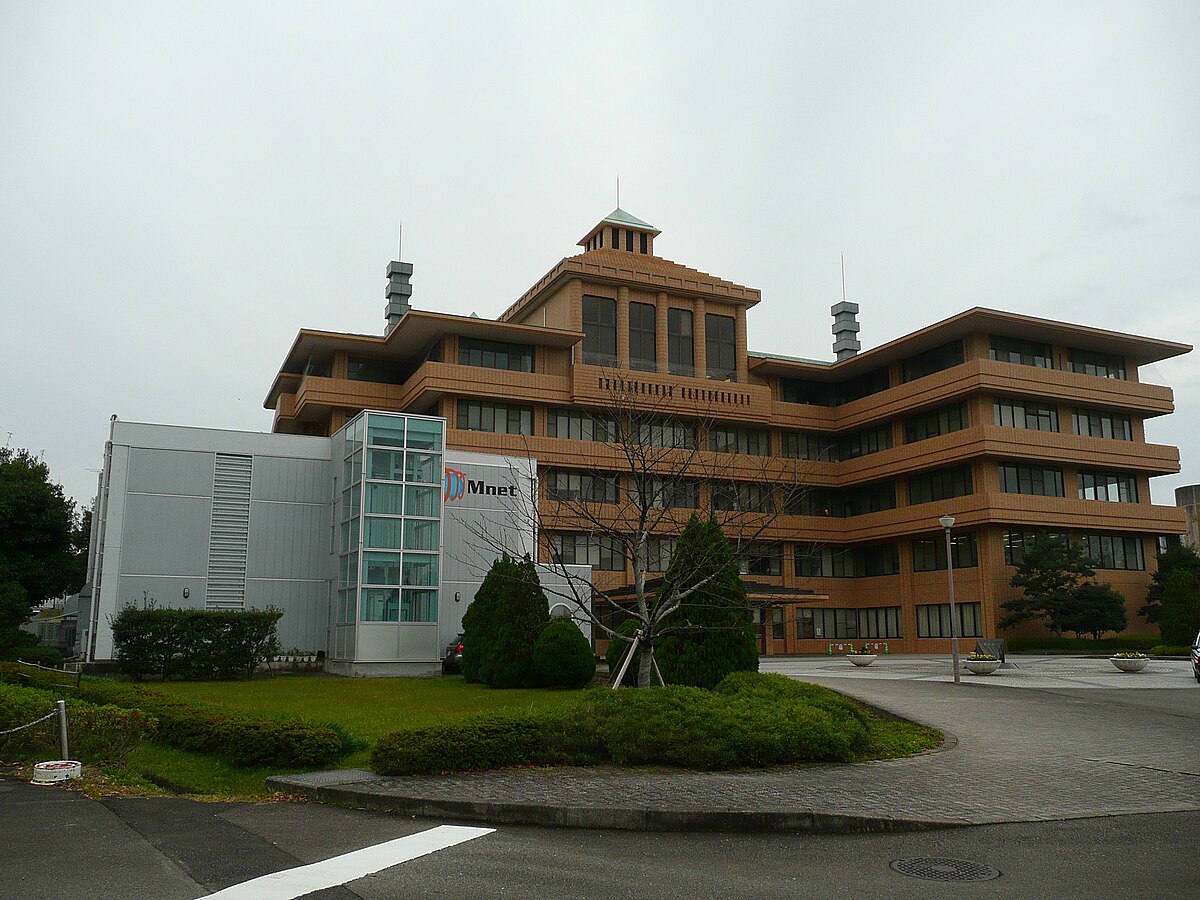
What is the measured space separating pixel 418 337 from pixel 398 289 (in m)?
10.6

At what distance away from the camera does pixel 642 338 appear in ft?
192

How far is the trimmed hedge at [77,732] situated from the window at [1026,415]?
4915cm

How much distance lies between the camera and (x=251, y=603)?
35281 mm

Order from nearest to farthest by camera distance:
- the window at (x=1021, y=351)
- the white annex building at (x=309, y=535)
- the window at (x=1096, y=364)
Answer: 1. the white annex building at (x=309, y=535)
2. the window at (x=1021, y=351)
3. the window at (x=1096, y=364)

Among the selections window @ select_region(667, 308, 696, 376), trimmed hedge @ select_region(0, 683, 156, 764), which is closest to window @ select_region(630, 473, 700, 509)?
→ trimmed hedge @ select_region(0, 683, 156, 764)

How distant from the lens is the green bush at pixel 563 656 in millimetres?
24047

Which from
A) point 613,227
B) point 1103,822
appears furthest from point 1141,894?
point 613,227

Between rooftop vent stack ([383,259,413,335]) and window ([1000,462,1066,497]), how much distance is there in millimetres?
35907

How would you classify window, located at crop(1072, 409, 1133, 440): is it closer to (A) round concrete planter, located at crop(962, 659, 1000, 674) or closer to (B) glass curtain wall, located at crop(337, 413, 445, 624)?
(A) round concrete planter, located at crop(962, 659, 1000, 674)

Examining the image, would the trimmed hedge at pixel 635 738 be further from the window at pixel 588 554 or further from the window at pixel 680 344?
the window at pixel 680 344

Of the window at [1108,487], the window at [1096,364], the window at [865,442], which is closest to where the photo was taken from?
the window at [1108,487]

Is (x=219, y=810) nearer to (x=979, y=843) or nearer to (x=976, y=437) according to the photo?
(x=979, y=843)

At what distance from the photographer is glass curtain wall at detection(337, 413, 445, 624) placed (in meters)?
31.6

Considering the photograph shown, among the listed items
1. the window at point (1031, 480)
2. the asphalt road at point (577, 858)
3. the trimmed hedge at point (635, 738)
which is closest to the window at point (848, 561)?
the window at point (1031, 480)
